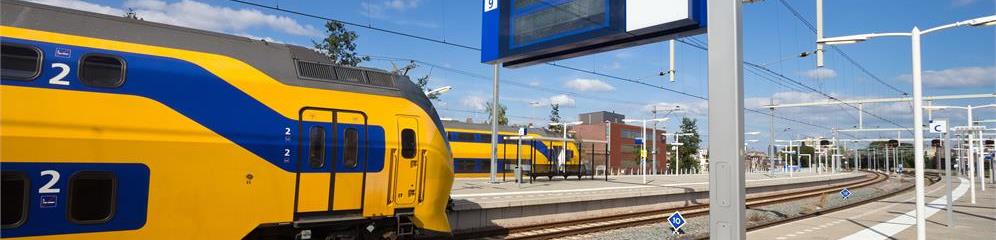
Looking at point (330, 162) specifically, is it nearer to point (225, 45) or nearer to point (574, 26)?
point (225, 45)

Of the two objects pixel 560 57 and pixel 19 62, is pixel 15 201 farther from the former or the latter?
pixel 560 57

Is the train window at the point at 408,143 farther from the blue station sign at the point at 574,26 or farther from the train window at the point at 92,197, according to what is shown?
the train window at the point at 92,197

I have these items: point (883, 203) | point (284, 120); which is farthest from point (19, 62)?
point (883, 203)

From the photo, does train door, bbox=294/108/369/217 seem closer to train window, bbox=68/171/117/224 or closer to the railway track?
train window, bbox=68/171/117/224

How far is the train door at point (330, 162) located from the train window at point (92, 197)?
2298 millimetres

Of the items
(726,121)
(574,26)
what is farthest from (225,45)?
(726,121)

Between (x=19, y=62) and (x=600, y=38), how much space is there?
24.6 ft

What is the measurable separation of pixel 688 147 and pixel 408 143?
294 ft

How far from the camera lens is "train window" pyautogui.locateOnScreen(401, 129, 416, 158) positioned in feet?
32.1

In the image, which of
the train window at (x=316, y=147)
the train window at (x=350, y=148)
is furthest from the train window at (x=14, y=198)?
the train window at (x=350, y=148)

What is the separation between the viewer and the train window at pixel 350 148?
904 centimetres

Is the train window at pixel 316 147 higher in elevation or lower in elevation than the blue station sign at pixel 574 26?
lower

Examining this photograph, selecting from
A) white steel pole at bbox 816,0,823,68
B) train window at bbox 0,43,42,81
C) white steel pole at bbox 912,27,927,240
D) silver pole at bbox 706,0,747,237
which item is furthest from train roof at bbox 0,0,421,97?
white steel pole at bbox 816,0,823,68

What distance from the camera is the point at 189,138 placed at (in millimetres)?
7449
